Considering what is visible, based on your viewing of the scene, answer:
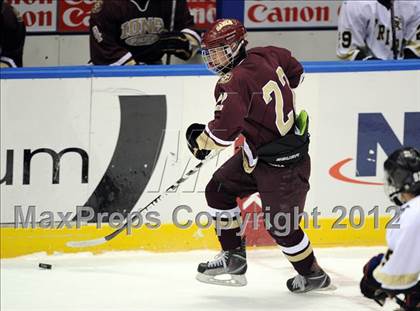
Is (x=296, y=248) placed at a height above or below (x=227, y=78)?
below

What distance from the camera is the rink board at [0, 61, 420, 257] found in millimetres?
5492

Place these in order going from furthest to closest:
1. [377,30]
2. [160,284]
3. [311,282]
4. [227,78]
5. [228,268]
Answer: [377,30] < [160,284] < [228,268] < [311,282] < [227,78]

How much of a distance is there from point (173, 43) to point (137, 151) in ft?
2.51

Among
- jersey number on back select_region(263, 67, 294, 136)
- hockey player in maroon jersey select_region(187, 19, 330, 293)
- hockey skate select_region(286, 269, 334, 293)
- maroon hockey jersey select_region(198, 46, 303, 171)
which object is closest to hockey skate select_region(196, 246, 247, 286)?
hockey player in maroon jersey select_region(187, 19, 330, 293)

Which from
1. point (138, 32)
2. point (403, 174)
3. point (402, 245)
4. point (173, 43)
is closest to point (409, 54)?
point (173, 43)

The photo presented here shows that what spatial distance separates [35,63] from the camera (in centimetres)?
663

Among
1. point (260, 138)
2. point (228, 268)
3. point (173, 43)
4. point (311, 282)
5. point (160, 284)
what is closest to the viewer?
point (260, 138)

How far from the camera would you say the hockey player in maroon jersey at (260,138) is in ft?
14.5

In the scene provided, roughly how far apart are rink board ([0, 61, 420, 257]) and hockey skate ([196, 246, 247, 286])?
2.14ft

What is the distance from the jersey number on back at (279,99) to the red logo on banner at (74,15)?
2403mm

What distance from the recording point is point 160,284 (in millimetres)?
5004

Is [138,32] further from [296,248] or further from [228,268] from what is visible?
[296,248]

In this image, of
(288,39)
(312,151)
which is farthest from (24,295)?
(288,39)

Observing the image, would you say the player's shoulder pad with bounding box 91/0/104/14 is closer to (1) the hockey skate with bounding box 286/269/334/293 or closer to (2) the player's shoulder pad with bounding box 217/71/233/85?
(2) the player's shoulder pad with bounding box 217/71/233/85
